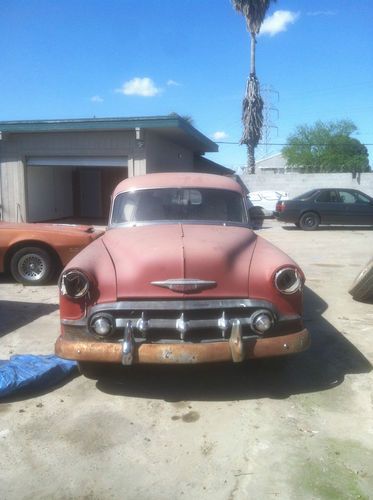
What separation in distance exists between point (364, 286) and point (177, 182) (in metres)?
3.13

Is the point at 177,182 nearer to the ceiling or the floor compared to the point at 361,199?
nearer to the ceiling

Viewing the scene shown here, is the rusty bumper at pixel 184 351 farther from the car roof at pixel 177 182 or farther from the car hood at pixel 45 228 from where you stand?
the car hood at pixel 45 228

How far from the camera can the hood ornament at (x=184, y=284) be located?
341 cm

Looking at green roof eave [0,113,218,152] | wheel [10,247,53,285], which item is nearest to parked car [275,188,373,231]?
green roof eave [0,113,218,152]

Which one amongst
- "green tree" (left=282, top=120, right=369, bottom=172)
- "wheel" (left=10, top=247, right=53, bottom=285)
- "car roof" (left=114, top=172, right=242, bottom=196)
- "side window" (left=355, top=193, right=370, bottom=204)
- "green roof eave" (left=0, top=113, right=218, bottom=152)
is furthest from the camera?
"green tree" (left=282, top=120, right=369, bottom=172)

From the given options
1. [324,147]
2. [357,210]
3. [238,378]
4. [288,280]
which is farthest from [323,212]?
[324,147]

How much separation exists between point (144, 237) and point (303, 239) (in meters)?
10.5

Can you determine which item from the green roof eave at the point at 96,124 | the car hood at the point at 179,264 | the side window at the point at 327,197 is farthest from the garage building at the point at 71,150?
the car hood at the point at 179,264

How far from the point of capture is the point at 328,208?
1659 cm

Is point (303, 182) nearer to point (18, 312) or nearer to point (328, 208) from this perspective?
point (328, 208)

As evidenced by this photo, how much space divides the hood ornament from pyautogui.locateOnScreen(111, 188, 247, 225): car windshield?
155 cm

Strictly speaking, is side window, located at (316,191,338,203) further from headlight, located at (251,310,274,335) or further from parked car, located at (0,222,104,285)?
headlight, located at (251,310,274,335)

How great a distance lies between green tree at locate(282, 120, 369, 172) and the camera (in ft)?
192

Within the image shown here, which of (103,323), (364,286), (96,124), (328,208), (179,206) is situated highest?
(96,124)
